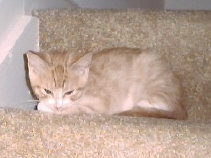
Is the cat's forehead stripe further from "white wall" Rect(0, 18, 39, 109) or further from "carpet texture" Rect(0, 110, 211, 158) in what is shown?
"carpet texture" Rect(0, 110, 211, 158)

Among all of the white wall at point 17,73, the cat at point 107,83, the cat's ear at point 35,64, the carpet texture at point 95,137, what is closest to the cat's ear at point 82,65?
the cat at point 107,83

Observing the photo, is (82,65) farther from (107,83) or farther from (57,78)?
(107,83)

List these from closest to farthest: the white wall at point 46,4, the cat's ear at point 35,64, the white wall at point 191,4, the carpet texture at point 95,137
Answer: the carpet texture at point 95,137 → the cat's ear at point 35,64 → the white wall at point 46,4 → the white wall at point 191,4

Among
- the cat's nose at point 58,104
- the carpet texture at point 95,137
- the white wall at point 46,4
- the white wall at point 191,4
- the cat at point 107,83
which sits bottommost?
the carpet texture at point 95,137

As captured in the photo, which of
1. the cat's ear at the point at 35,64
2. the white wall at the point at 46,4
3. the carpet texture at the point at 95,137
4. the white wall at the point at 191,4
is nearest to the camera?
Answer: the carpet texture at the point at 95,137

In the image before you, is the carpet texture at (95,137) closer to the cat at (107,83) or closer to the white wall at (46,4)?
the cat at (107,83)

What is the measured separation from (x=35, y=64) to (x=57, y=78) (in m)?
0.10

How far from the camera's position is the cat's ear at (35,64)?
1.54 metres

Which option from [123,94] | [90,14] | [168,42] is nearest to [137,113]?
[123,94]

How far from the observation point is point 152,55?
1.78 m

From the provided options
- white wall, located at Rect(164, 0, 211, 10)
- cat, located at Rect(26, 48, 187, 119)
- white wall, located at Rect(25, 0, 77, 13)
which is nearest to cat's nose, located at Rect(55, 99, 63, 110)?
cat, located at Rect(26, 48, 187, 119)

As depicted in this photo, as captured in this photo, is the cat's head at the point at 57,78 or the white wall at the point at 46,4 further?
the white wall at the point at 46,4

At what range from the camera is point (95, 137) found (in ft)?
3.40

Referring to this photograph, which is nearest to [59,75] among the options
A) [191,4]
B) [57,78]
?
[57,78]
